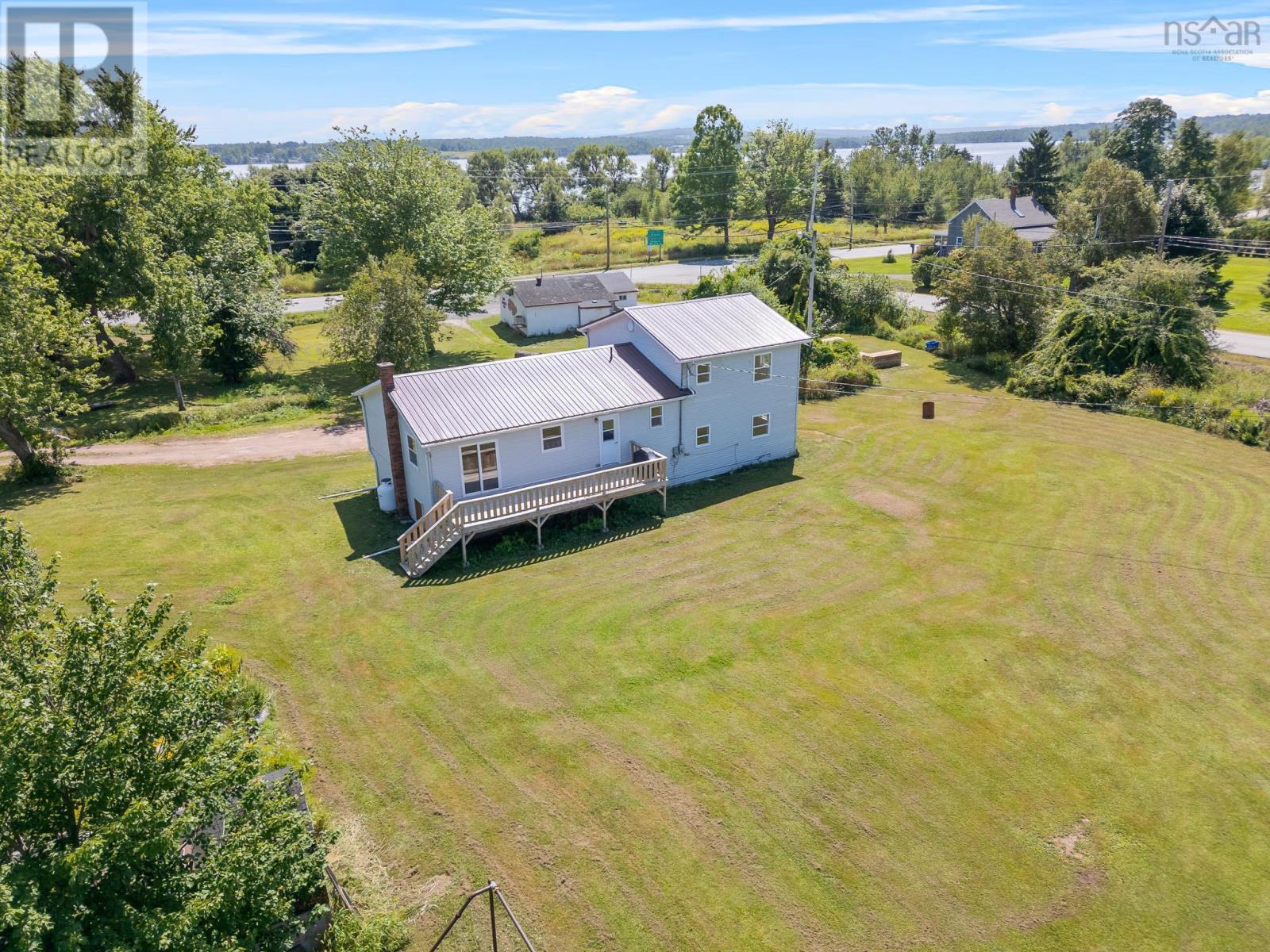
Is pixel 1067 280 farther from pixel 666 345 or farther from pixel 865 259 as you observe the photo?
pixel 666 345

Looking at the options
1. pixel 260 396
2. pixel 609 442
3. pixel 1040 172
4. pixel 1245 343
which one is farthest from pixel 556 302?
pixel 1040 172

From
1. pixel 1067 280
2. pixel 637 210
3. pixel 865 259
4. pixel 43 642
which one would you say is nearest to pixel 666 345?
pixel 43 642

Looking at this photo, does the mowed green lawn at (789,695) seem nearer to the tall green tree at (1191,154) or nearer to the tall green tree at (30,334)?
the tall green tree at (30,334)

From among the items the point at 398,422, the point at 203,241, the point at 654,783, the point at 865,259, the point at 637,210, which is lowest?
the point at 654,783

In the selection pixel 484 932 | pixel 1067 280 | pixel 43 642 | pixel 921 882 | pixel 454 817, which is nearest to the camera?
pixel 43 642

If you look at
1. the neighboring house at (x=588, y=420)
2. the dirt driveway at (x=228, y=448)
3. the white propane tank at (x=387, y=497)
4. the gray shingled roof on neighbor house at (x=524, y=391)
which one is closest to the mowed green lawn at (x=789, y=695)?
the white propane tank at (x=387, y=497)

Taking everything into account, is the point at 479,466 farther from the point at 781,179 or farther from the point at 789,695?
the point at 781,179
